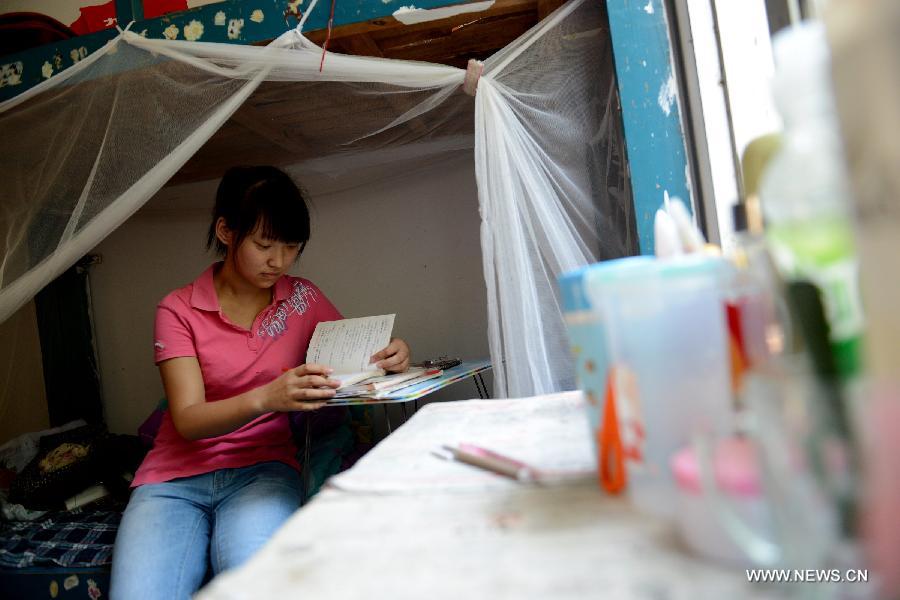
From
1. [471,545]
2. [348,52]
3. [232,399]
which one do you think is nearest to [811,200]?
[471,545]

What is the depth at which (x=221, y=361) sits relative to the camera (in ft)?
4.11

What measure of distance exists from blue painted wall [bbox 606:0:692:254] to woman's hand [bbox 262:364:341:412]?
703 millimetres

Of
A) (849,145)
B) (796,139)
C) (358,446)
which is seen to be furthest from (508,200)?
(358,446)

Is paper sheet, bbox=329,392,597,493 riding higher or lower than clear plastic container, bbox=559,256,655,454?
lower

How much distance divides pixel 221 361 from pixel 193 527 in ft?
1.20

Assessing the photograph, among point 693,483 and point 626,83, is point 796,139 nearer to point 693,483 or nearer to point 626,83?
point 693,483

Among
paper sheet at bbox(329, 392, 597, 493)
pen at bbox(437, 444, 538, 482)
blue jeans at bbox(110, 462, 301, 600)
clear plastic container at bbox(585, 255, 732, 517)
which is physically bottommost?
blue jeans at bbox(110, 462, 301, 600)

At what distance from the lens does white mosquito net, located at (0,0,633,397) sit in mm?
1149

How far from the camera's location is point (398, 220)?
2.13m

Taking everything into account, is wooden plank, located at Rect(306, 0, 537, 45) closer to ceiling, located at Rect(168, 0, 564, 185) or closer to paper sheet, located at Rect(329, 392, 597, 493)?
ceiling, located at Rect(168, 0, 564, 185)

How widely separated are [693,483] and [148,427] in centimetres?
208

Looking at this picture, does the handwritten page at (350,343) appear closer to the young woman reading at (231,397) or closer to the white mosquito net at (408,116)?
the young woman reading at (231,397)

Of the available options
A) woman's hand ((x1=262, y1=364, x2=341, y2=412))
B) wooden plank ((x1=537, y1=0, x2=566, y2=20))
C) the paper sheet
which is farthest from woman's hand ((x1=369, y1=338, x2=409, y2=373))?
wooden plank ((x1=537, y1=0, x2=566, y2=20))

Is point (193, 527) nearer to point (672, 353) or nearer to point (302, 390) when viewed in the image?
point (302, 390)
